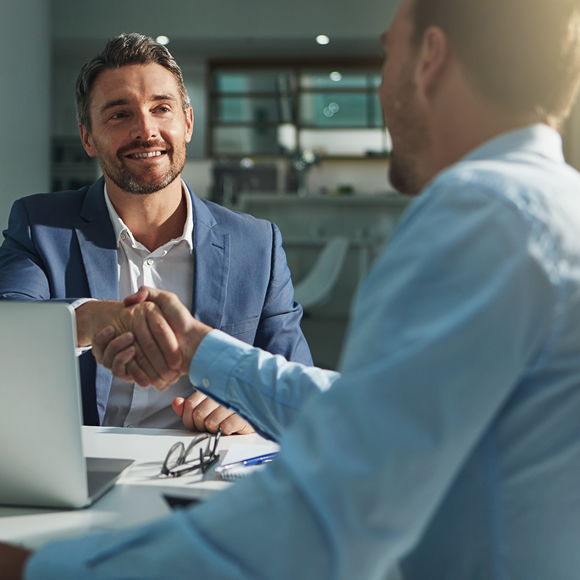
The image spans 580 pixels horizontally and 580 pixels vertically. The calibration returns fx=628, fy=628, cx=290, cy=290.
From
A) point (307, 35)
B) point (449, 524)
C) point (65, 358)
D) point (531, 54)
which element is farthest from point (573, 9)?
point (307, 35)

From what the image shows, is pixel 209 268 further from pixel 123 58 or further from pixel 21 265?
pixel 123 58

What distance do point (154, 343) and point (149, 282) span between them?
0.55 meters

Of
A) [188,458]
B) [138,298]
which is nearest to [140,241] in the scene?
[138,298]

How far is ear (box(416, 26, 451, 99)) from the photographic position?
0.64 m

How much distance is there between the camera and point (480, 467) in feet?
1.73

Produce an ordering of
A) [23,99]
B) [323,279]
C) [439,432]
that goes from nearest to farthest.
Result: [439,432] → [23,99] → [323,279]

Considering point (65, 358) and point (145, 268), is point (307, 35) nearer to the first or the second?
point (145, 268)

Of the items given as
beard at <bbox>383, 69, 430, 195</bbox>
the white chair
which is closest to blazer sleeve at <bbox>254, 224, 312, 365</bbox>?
beard at <bbox>383, 69, 430, 195</bbox>

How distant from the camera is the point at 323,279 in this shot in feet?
17.0

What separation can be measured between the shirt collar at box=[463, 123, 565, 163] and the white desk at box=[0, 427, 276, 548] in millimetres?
491

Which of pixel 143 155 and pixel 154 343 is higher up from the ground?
pixel 143 155

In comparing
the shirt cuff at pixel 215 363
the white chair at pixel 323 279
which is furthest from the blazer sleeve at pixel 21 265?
the white chair at pixel 323 279

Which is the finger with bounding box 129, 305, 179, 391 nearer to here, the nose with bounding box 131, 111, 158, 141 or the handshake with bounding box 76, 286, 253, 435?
the handshake with bounding box 76, 286, 253, 435

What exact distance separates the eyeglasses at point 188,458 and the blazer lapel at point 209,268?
1.68 feet
